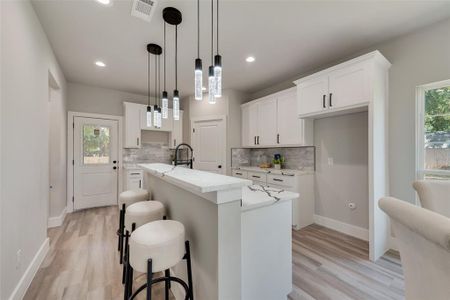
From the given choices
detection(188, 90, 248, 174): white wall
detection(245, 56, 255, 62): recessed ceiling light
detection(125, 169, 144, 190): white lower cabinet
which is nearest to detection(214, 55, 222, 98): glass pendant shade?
detection(245, 56, 255, 62): recessed ceiling light

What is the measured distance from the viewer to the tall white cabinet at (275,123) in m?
3.35

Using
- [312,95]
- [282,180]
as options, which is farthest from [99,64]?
[282,180]

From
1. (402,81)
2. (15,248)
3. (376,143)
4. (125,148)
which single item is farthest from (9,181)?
(402,81)

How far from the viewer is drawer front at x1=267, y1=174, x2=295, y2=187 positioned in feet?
10.4

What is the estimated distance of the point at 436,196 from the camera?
1.27 meters

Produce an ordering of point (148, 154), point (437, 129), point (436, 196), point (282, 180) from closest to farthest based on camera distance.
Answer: point (436, 196)
point (437, 129)
point (282, 180)
point (148, 154)

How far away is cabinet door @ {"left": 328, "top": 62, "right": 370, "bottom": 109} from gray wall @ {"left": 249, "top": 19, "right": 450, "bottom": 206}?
0.48 metres

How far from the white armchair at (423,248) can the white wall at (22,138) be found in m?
2.34

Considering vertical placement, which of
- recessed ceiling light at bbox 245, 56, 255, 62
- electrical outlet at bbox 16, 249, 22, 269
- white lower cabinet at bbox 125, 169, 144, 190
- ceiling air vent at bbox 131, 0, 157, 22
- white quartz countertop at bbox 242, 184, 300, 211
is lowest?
electrical outlet at bbox 16, 249, 22, 269

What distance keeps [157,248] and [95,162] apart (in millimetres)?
4040

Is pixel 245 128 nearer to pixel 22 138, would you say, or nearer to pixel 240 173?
pixel 240 173

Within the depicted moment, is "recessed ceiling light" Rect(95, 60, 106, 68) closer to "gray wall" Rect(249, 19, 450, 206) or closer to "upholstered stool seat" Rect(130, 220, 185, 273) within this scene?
"upholstered stool seat" Rect(130, 220, 185, 273)

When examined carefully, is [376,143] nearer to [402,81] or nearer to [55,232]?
[402,81]

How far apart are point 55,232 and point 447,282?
4194 mm
